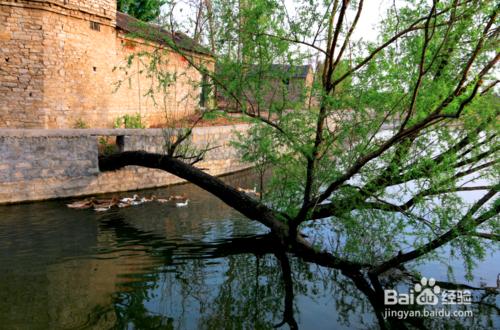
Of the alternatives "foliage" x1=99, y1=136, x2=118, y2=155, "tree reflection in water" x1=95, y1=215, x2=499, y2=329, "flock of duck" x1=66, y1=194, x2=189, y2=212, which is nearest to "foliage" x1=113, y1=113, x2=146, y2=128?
"foliage" x1=99, y1=136, x2=118, y2=155

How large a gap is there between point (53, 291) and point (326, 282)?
394 centimetres

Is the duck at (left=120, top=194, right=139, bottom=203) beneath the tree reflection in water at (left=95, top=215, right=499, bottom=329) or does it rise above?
above

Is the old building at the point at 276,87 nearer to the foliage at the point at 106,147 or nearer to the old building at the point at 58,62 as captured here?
the old building at the point at 58,62

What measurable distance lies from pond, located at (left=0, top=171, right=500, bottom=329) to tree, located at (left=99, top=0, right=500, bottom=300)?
95 cm

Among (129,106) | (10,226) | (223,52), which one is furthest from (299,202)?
(129,106)

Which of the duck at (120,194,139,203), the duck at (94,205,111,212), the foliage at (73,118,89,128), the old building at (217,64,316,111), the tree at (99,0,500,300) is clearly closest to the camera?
the tree at (99,0,500,300)

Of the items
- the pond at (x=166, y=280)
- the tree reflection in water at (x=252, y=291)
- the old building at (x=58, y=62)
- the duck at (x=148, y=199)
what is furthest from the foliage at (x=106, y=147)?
the tree reflection in water at (x=252, y=291)

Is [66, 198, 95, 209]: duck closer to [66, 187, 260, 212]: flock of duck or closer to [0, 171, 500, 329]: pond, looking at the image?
[66, 187, 260, 212]: flock of duck

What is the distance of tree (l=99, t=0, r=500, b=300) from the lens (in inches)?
201

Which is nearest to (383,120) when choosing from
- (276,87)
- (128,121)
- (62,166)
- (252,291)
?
(276,87)

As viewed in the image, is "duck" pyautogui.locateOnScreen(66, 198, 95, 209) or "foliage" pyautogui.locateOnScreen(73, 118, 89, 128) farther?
"foliage" pyautogui.locateOnScreen(73, 118, 89, 128)

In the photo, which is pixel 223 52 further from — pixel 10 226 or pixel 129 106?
pixel 129 106

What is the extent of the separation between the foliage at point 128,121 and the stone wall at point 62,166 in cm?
291

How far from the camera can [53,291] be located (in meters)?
5.96
